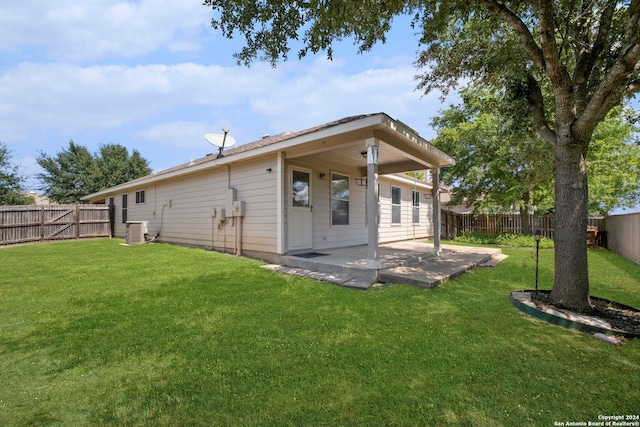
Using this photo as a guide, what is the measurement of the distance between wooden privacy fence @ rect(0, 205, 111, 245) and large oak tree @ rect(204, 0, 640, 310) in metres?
11.7

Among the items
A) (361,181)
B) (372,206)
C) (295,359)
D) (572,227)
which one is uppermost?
(361,181)

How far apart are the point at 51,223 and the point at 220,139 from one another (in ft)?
28.0

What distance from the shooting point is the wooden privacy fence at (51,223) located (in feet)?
34.4

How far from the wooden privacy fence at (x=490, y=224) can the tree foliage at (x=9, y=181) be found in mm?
26465

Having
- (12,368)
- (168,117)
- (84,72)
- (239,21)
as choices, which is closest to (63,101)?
(168,117)

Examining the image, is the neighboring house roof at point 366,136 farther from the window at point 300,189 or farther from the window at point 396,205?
the window at point 396,205

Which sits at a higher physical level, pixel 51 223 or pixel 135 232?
pixel 51 223

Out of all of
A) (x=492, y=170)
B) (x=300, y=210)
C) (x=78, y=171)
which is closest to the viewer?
(x=300, y=210)

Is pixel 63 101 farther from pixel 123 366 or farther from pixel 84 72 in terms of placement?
pixel 123 366

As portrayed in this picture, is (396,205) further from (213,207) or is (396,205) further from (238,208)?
(213,207)

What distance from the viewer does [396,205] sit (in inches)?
425

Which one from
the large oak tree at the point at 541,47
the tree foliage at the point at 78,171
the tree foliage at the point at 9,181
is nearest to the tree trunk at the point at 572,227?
the large oak tree at the point at 541,47

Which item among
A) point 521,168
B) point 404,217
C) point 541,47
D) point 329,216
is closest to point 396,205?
point 404,217

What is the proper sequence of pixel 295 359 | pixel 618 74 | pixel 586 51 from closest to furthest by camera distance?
pixel 295 359, pixel 618 74, pixel 586 51
